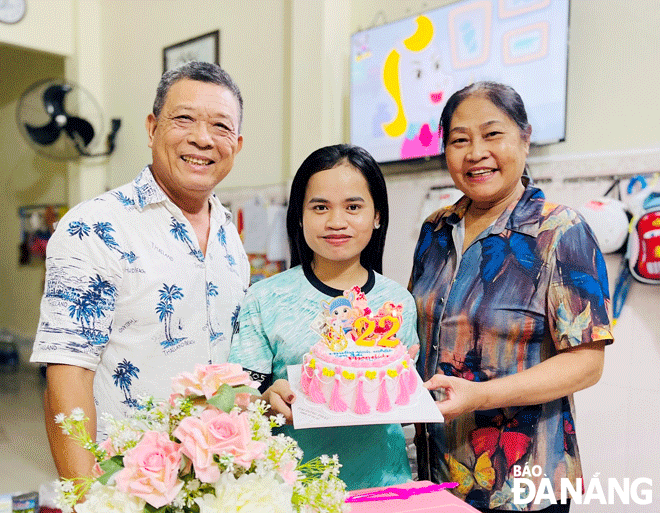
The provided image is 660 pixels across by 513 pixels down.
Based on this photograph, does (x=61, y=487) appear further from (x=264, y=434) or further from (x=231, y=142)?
(x=231, y=142)

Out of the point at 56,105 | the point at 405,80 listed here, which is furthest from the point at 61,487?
the point at 56,105

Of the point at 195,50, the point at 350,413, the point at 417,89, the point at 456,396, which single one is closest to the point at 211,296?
the point at 350,413

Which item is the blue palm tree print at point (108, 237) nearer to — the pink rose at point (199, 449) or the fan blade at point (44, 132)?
the pink rose at point (199, 449)

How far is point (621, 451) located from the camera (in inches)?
92.8

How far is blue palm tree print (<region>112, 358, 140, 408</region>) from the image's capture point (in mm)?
1517

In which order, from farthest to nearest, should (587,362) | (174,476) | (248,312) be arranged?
(248,312) < (587,362) < (174,476)

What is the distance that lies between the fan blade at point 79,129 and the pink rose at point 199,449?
A: 4.75 metres

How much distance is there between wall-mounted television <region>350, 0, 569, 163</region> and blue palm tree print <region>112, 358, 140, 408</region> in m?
1.97

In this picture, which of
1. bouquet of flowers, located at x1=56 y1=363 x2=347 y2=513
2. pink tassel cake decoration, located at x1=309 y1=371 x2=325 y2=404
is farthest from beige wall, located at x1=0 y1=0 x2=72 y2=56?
bouquet of flowers, located at x1=56 y1=363 x2=347 y2=513

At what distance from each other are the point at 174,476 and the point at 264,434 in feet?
0.49

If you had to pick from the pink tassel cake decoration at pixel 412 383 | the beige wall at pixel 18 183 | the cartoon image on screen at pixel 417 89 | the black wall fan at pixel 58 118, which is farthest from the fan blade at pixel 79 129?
the pink tassel cake decoration at pixel 412 383

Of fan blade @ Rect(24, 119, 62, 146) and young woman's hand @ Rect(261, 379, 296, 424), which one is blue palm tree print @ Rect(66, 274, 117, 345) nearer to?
young woman's hand @ Rect(261, 379, 296, 424)

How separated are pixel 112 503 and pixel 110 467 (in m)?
0.05

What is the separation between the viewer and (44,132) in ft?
15.6
